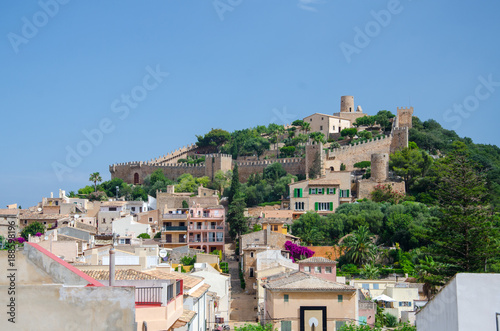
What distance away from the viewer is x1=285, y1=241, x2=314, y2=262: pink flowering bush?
4100 centimetres

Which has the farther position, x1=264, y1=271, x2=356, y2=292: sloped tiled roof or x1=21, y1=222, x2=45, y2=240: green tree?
x1=21, y1=222, x2=45, y2=240: green tree

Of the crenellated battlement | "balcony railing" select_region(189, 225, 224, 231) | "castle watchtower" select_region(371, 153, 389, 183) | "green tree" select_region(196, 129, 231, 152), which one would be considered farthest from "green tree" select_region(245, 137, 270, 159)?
"balcony railing" select_region(189, 225, 224, 231)

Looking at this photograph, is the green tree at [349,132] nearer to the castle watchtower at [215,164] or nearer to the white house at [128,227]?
the castle watchtower at [215,164]

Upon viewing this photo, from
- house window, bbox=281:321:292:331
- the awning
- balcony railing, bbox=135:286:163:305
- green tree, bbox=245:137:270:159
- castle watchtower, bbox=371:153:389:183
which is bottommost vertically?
the awning

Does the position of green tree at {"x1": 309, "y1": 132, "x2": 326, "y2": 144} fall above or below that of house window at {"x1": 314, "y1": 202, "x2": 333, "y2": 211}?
above

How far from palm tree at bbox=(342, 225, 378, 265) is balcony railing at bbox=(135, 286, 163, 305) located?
101 ft

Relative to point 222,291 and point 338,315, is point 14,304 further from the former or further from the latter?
point 222,291

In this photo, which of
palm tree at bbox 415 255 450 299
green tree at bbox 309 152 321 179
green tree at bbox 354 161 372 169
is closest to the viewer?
palm tree at bbox 415 255 450 299

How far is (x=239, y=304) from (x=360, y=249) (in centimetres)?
1086

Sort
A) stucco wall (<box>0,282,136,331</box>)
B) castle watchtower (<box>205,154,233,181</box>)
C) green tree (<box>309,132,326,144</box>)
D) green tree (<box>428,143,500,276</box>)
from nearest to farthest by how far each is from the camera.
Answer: stucco wall (<box>0,282,136,331</box>), green tree (<box>428,143,500,276</box>), castle watchtower (<box>205,154,233,181</box>), green tree (<box>309,132,326,144</box>)

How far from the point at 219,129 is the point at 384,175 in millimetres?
33073

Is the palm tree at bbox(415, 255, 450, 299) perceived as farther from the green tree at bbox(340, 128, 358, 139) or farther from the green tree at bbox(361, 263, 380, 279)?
the green tree at bbox(340, 128, 358, 139)

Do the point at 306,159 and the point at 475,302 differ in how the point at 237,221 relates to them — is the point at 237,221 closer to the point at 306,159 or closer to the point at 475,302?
the point at 306,159

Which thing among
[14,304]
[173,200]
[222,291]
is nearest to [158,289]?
[14,304]
